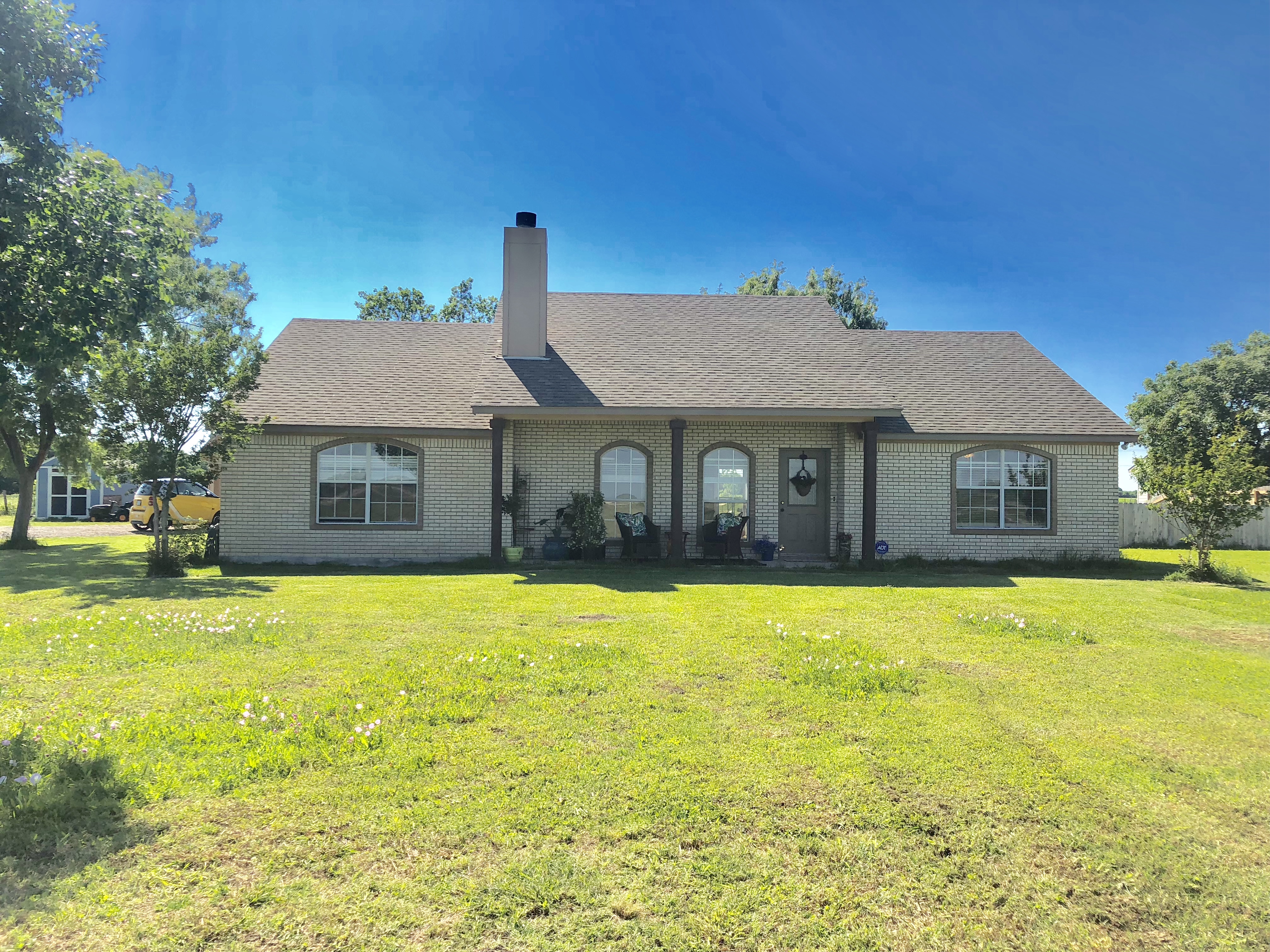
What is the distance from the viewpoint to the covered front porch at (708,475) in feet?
47.4

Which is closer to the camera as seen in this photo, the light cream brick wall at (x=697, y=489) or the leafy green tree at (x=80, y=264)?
the leafy green tree at (x=80, y=264)

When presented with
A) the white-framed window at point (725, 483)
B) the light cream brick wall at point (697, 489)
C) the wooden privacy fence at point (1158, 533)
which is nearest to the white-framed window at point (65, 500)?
the light cream brick wall at point (697, 489)

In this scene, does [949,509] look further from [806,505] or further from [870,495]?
[806,505]

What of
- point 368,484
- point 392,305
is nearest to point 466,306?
point 392,305

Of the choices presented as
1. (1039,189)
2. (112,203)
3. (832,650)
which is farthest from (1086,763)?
(1039,189)

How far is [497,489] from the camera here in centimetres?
1356

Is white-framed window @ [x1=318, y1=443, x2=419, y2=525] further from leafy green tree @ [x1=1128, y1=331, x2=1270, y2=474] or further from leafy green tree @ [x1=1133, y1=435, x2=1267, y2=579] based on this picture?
leafy green tree @ [x1=1128, y1=331, x2=1270, y2=474]

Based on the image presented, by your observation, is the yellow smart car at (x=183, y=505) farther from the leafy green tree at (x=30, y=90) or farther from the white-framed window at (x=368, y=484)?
the leafy green tree at (x=30, y=90)

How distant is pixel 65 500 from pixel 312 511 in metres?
27.9

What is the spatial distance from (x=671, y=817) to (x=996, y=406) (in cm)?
1462

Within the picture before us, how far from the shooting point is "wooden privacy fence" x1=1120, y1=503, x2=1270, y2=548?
2202 centimetres

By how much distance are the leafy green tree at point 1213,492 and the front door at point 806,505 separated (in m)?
6.14

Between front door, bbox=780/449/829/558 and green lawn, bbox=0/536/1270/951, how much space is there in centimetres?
740

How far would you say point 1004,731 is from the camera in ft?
14.8
